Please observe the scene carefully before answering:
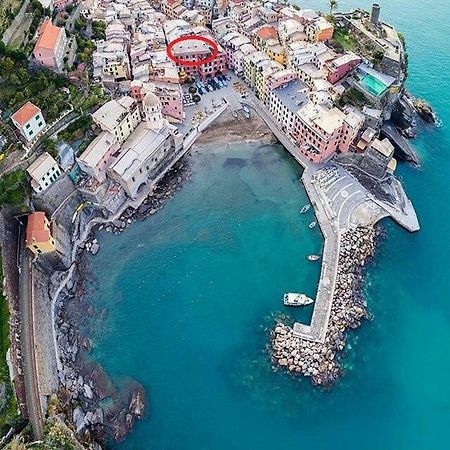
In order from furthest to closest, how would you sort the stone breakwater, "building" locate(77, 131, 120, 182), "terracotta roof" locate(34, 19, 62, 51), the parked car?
the parked car → "terracotta roof" locate(34, 19, 62, 51) → "building" locate(77, 131, 120, 182) → the stone breakwater

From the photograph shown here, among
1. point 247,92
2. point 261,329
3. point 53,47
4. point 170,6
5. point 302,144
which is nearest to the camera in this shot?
point 261,329

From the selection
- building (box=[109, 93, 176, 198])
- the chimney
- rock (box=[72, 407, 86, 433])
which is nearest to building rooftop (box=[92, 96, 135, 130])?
building (box=[109, 93, 176, 198])

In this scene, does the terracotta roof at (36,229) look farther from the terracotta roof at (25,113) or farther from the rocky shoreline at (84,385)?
the terracotta roof at (25,113)

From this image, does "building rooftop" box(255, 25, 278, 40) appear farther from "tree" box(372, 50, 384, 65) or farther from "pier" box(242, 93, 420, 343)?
"pier" box(242, 93, 420, 343)

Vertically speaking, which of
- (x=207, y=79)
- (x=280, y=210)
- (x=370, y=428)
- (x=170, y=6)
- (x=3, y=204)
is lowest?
(x=370, y=428)

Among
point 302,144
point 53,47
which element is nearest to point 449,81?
point 302,144

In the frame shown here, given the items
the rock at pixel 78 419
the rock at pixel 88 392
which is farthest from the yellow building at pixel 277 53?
the rock at pixel 78 419

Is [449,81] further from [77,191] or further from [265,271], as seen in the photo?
[77,191]
